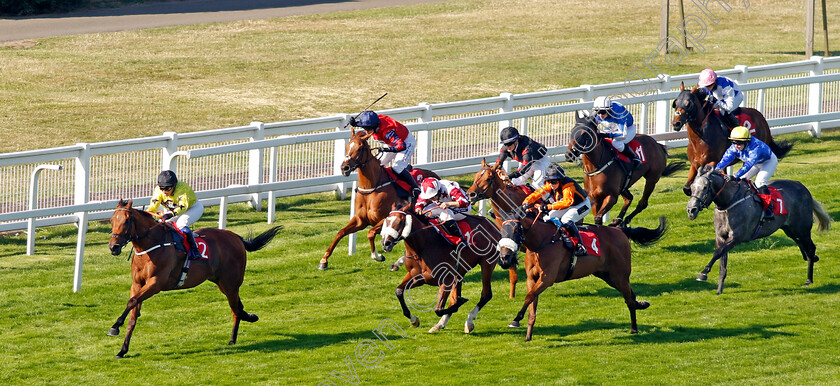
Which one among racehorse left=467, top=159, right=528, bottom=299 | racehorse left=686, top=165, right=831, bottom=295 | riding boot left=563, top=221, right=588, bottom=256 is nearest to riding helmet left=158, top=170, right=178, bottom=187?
racehorse left=467, top=159, right=528, bottom=299

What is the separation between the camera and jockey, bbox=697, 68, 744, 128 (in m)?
15.1

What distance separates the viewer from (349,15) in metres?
34.2

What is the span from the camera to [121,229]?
10.5m

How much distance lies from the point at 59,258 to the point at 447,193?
532 centimetres

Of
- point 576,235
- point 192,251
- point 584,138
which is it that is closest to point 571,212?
point 576,235

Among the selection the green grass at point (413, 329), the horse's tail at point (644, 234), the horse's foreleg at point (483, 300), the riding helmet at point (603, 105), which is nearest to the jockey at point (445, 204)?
the horse's foreleg at point (483, 300)

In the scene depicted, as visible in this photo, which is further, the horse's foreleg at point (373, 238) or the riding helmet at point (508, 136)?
the horse's foreleg at point (373, 238)

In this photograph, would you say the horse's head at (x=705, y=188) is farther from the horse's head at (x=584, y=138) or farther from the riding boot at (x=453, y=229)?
the riding boot at (x=453, y=229)

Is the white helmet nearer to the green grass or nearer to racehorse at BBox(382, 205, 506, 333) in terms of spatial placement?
the green grass

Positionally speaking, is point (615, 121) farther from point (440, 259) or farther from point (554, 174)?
point (440, 259)

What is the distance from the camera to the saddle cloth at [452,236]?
→ 1138 centimetres

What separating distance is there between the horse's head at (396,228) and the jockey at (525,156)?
220 centimetres

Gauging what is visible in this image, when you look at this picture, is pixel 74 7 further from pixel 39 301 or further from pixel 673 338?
pixel 673 338

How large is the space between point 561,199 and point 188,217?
3.83 metres
